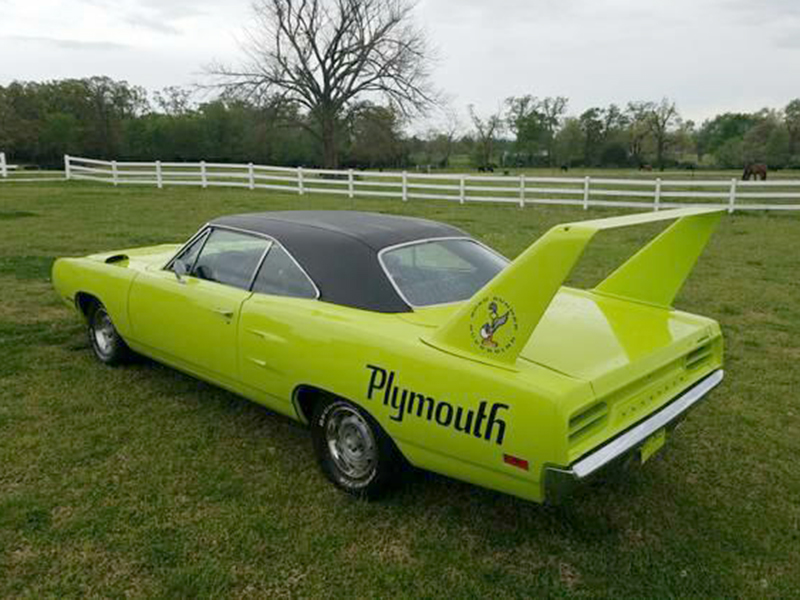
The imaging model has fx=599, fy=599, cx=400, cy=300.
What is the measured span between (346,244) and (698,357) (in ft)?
6.58

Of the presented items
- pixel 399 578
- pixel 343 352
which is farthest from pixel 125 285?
pixel 399 578

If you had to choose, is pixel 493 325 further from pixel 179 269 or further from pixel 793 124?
pixel 793 124

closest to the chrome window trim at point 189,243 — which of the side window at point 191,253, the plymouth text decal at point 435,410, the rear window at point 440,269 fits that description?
the side window at point 191,253

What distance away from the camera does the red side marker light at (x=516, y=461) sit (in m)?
2.39

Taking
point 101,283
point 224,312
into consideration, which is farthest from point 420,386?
point 101,283

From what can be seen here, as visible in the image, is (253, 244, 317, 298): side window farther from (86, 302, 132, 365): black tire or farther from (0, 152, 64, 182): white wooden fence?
(0, 152, 64, 182): white wooden fence

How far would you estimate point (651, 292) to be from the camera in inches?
138

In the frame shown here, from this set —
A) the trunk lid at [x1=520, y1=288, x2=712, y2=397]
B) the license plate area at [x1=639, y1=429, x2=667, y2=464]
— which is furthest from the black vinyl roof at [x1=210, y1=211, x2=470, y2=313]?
the license plate area at [x1=639, y1=429, x2=667, y2=464]

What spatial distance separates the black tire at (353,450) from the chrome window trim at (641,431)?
3.09 feet

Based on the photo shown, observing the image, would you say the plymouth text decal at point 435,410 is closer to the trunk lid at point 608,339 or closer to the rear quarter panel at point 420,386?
the rear quarter panel at point 420,386

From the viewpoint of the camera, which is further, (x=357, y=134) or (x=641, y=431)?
(x=357, y=134)

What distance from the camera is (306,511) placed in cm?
304

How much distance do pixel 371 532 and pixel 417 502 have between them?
0.34 meters

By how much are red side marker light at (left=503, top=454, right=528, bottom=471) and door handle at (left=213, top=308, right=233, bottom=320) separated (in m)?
1.90
